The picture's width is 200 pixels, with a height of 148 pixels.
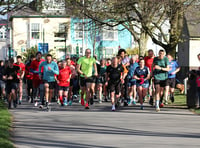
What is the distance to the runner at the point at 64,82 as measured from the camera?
2036 centimetres

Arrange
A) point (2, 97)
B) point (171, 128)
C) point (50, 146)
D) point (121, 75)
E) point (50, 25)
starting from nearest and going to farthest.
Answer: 1. point (50, 146)
2. point (171, 128)
3. point (121, 75)
4. point (2, 97)
5. point (50, 25)

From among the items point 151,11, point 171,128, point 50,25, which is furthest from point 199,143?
point 50,25

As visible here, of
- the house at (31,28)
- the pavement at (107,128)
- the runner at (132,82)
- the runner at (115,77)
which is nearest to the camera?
the pavement at (107,128)

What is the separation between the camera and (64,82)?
2045cm

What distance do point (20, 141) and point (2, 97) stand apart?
14.0m

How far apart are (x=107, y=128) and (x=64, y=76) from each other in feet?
26.6

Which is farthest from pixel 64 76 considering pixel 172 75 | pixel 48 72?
pixel 172 75

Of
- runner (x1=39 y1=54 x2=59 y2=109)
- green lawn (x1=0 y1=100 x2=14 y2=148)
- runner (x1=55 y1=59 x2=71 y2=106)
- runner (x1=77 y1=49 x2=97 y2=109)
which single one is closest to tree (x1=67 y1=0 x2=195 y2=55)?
runner (x1=55 y1=59 x2=71 y2=106)

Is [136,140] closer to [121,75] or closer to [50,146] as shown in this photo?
[50,146]

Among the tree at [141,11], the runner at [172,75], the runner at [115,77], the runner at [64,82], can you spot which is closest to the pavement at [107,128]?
the runner at [115,77]

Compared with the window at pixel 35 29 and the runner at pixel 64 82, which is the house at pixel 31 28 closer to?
the window at pixel 35 29

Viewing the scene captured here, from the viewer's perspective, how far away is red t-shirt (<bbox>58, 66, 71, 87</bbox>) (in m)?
20.4

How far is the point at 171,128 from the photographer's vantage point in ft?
41.5

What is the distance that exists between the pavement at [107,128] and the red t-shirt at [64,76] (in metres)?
2.66
